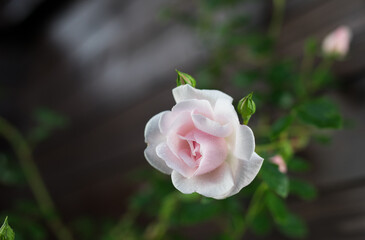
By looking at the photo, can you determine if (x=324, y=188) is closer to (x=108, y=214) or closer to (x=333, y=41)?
(x=333, y=41)

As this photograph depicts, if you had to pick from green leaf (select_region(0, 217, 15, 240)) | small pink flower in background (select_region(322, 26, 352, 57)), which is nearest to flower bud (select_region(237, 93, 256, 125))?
green leaf (select_region(0, 217, 15, 240))

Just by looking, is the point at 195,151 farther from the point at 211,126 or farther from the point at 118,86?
the point at 118,86

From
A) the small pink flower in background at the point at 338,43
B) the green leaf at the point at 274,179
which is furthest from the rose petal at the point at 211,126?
the small pink flower in background at the point at 338,43

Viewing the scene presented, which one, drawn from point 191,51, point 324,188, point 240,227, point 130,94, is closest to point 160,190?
point 240,227

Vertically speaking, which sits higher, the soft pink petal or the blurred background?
the soft pink petal

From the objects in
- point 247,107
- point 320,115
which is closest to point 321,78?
point 320,115

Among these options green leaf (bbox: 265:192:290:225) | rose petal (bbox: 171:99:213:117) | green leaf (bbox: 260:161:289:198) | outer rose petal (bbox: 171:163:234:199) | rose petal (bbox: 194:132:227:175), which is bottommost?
green leaf (bbox: 265:192:290:225)

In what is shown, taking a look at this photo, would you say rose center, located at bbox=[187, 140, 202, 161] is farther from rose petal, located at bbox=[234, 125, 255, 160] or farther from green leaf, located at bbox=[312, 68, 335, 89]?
green leaf, located at bbox=[312, 68, 335, 89]
